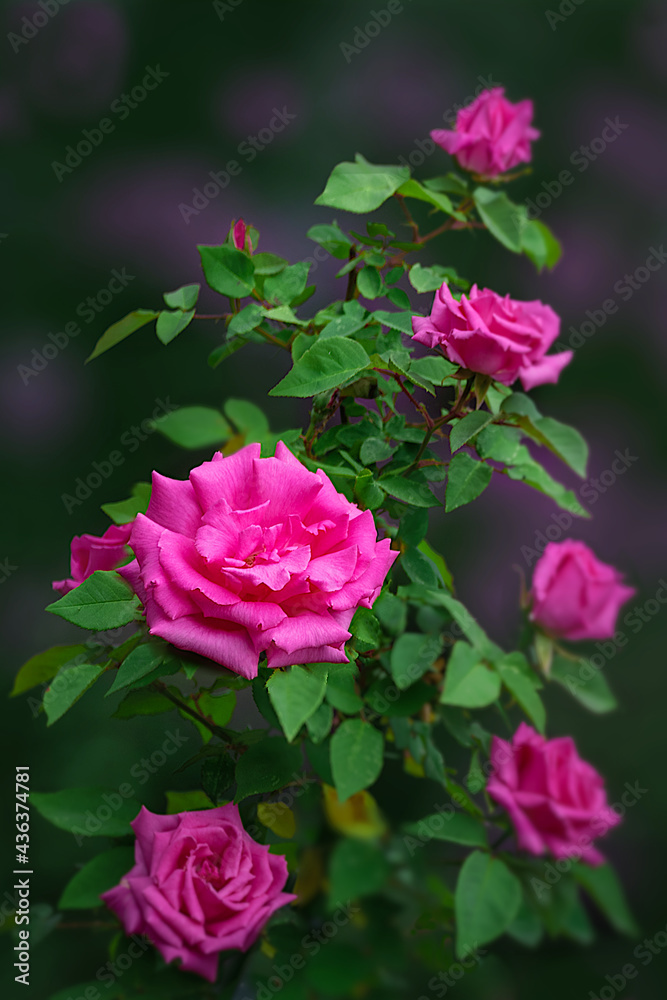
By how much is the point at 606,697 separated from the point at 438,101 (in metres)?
0.76

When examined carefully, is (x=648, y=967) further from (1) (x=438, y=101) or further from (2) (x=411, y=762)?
(1) (x=438, y=101)

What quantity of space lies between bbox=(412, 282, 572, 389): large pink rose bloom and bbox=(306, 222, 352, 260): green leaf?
0.42ft

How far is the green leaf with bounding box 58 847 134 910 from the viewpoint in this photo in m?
0.50

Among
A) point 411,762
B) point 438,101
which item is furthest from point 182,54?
point 411,762

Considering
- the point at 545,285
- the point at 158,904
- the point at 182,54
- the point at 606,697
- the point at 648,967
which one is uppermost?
the point at 545,285

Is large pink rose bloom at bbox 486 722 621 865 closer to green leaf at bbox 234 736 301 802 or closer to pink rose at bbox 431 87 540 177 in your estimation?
green leaf at bbox 234 736 301 802

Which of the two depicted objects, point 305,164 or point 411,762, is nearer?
point 411,762

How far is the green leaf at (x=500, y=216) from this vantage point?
65 cm

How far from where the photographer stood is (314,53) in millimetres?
999

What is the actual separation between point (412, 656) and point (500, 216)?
366 millimetres
